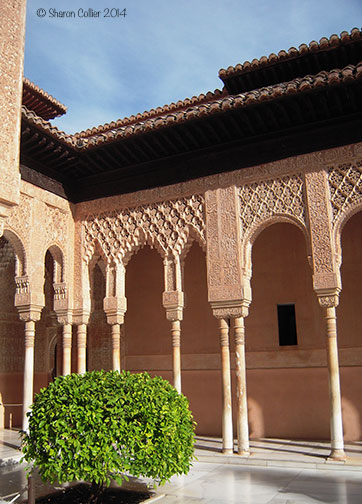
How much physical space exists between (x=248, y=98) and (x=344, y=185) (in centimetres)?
207

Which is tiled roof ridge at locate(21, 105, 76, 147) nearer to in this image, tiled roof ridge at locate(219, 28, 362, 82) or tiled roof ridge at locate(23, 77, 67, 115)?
tiled roof ridge at locate(219, 28, 362, 82)

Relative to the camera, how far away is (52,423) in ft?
17.0

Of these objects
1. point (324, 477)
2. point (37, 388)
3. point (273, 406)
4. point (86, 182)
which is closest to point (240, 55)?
point (86, 182)

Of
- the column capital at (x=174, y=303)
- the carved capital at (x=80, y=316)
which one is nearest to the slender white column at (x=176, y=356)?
the column capital at (x=174, y=303)

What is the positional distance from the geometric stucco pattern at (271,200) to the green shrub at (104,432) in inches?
162

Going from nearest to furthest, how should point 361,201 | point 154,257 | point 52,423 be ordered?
1. point 52,423
2. point 361,201
3. point 154,257

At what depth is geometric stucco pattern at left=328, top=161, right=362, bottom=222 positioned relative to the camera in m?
8.06

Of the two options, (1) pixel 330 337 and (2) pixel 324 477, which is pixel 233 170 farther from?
(2) pixel 324 477

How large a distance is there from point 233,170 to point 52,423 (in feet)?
18.3

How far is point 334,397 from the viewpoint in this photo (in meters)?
7.73

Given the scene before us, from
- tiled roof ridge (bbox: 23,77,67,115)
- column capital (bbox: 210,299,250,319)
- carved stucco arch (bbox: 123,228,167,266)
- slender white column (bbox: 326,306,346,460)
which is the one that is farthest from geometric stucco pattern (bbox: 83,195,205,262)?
tiled roof ridge (bbox: 23,77,67,115)

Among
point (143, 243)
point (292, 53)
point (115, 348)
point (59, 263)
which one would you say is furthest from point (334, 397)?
point (292, 53)

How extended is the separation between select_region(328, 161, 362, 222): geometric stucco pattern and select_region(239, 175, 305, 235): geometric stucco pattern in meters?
0.51

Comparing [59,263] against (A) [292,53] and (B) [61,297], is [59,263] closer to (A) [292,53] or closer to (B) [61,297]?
(B) [61,297]
